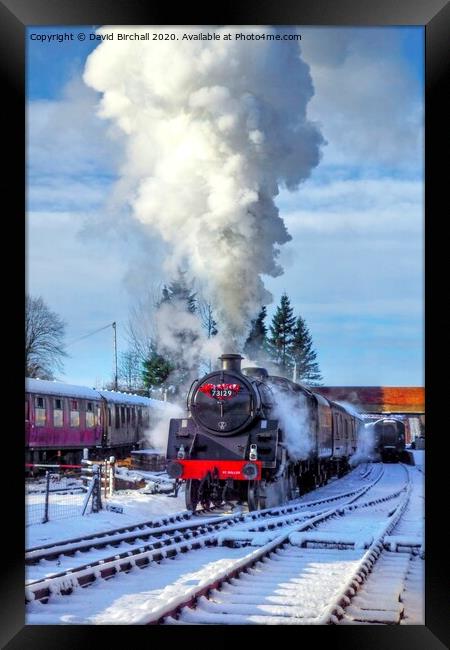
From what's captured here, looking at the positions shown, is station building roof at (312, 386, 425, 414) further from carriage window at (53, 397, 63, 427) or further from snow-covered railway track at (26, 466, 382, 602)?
carriage window at (53, 397, 63, 427)

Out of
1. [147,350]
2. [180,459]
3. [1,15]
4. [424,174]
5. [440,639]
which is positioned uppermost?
[1,15]

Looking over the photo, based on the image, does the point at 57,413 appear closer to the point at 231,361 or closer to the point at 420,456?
the point at 231,361

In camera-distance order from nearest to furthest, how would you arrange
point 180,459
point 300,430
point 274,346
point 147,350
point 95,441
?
point 147,350, point 274,346, point 180,459, point 300,430, point 95,441

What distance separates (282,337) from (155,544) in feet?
7.95

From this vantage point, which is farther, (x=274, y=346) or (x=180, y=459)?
(x=180, y=459)

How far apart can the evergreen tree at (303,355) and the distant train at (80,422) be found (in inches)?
83.2

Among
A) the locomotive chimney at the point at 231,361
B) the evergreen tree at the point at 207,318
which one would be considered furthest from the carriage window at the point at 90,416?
the evergreen tree at the point at 207,318

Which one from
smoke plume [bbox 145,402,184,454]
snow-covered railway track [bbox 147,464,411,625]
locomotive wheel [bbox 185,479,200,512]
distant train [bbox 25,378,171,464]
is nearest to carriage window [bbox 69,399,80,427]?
distant train [bbox 25,378,171,464]

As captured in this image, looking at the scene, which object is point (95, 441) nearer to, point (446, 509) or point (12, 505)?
point (12, 505)

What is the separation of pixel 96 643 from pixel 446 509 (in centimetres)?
263

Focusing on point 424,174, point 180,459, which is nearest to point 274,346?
point 180,459

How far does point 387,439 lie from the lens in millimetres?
19266

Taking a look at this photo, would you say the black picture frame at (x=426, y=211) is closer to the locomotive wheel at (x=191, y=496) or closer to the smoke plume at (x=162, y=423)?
the locomotive wheel at (x=191, y=496)

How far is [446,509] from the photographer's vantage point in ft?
19.0
